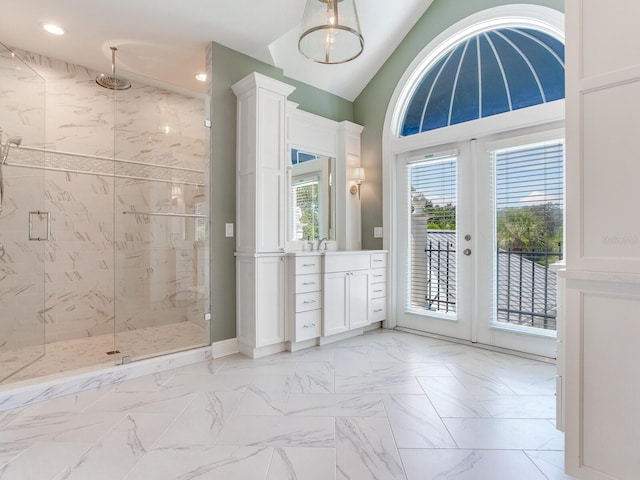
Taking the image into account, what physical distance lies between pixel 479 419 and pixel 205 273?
95.7 inches

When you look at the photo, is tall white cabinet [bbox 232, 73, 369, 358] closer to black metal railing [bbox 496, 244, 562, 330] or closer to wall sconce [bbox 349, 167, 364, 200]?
wall sconce [bbox 349, 167, 364, 200]

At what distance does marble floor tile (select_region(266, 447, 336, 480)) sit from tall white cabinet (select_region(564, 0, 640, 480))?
3.29 feet

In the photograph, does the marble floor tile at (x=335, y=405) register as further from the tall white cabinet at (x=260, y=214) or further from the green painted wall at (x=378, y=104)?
the green painted wall at (x=378, y=104)

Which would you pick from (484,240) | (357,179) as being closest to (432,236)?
(484,240)

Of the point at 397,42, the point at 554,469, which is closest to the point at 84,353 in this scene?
the point at 554,469

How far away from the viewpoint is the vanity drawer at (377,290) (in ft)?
12.7

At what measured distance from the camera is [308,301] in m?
3.30

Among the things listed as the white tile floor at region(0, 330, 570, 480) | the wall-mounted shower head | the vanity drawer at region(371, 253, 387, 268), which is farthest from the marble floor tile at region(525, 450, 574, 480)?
the wall-mounted shower head

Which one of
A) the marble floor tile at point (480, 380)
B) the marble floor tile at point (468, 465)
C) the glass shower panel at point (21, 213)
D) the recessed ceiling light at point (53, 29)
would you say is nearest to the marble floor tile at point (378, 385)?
the marble floor tile at point (480, 380)

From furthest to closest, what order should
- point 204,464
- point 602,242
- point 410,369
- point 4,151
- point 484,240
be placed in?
point 484,240 < point 4,151 < point 410,369 < point 204,464 < point 602,242

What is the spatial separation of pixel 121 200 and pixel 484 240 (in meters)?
3.63

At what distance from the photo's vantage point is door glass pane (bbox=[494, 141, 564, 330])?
2.99 m

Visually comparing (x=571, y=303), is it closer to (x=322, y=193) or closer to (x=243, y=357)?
(x=243, y=357)

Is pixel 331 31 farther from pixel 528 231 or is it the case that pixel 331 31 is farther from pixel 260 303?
pixel 528 231
